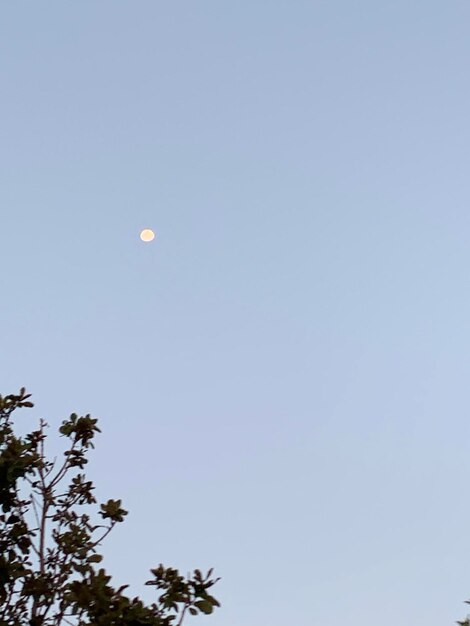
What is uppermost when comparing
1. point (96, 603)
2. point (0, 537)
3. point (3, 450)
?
point (3, 450)

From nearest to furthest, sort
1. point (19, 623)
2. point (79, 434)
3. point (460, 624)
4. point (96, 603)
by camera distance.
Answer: point (96, 603) < point (19, 623) < point (79, 434) < point (460, 624)

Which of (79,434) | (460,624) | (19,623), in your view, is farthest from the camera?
(460,624)

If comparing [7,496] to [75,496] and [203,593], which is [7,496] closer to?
[75,496]

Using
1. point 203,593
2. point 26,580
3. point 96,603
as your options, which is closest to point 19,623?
point 26,580

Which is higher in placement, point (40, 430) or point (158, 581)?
point (40, 430)

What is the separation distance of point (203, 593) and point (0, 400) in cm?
466

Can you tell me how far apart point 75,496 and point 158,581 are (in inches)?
113

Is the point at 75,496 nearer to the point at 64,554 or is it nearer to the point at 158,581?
the point at 64,554

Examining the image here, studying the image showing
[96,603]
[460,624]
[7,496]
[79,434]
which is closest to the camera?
[96,603]

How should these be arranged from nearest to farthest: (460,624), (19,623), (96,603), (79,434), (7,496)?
1. (96,603)
2. (19,623)
3. (7,496)
4. (79,434)
5. (460,624)

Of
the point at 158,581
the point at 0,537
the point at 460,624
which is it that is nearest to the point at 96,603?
the point at 158,581

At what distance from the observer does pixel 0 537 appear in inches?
516

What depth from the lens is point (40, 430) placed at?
550 inches

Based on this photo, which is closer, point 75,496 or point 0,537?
point 0,537
